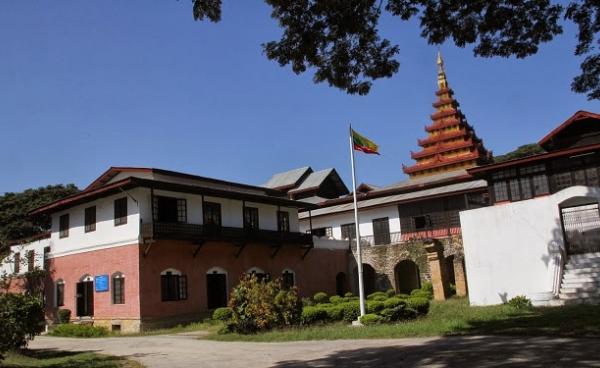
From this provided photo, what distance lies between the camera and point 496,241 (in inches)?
750

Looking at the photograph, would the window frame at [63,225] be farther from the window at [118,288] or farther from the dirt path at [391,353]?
the dirt path at [391,353]

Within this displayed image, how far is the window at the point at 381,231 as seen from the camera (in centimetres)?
3302

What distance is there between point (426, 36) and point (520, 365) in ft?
17.3

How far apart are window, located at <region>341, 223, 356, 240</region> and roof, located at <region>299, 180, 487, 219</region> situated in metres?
1.18

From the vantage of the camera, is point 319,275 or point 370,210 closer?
point 319,275

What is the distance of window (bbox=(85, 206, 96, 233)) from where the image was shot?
2409 cm

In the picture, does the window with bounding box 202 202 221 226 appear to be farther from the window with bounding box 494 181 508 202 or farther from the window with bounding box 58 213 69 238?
the window with bounding box 494 181 508 202

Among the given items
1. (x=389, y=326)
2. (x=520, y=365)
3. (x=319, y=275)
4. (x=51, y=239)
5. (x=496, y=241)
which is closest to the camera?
(x=520, y=365)

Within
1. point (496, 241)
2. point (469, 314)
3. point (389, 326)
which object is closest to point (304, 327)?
point (389, 326)

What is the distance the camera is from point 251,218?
1079 inches

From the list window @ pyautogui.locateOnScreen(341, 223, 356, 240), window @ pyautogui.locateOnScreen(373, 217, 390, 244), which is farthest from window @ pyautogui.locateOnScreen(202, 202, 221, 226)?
window @ pyautogui.locateOnScreen(373, 217, 390, 244)

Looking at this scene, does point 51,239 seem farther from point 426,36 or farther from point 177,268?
point 426,36

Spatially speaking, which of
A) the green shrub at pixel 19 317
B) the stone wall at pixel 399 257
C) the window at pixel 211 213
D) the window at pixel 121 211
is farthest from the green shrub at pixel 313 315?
the stone wall at pixel 399 257

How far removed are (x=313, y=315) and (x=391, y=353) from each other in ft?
23.2
